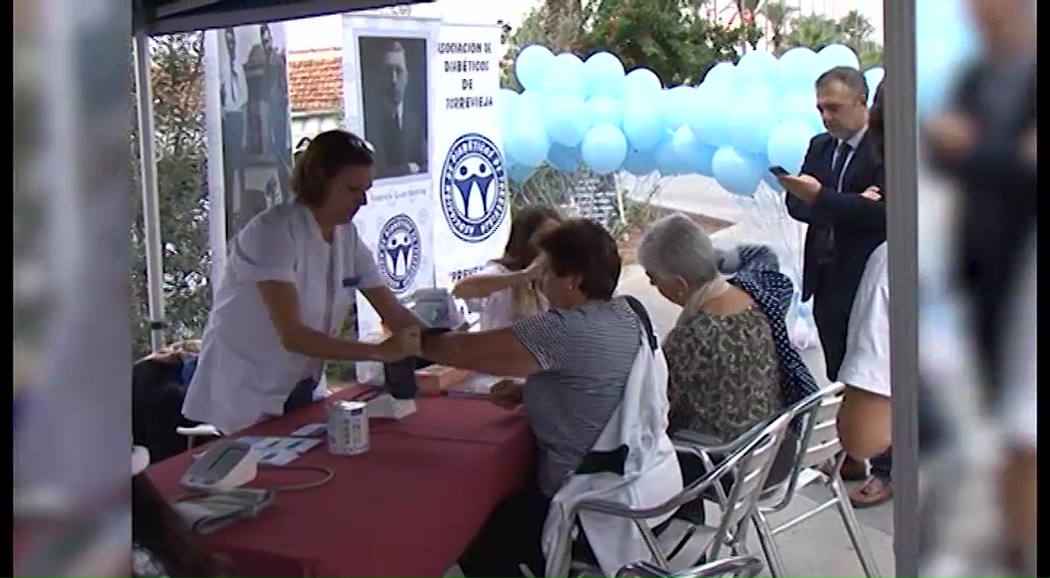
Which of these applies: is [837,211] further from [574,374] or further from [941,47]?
[941,47]

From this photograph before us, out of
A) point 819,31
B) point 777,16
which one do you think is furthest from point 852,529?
point 777,16

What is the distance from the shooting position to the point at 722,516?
7.86ft

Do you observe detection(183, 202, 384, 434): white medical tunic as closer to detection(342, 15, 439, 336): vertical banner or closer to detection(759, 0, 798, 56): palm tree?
detection(342, 15, 439, 336): vertical banner

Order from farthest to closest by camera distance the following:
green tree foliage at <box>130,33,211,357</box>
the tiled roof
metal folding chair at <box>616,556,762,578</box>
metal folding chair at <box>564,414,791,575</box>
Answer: the tiled roof → green tree foliage at <box>130,33,211,357</box> → metal folding chair at <box>564,414,791,575</box> → metal folding chair at <box>616,556,762,578</box>

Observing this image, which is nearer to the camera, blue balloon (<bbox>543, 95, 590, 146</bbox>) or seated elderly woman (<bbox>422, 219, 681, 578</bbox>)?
seated elderly woman (<bbox>422, 219, 681, 578</bbox>)

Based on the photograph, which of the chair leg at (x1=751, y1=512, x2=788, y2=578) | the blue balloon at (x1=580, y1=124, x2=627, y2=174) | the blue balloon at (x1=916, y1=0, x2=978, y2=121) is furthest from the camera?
the blue balloon at (x1=580, y1=124, x2=627, y2=174)

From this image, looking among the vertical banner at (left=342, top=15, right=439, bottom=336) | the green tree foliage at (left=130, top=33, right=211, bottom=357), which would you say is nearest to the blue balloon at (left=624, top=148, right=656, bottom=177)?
the vertical banner at (left=342, top=15, right=439, bottom=336)

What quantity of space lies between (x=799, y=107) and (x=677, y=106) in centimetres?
55

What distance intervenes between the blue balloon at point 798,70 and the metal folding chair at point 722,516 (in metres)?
2.38

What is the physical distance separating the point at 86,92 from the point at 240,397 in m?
1.81

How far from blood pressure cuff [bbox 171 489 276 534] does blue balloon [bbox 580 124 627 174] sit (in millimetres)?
3296

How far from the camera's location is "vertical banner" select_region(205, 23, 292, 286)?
12.1 ft

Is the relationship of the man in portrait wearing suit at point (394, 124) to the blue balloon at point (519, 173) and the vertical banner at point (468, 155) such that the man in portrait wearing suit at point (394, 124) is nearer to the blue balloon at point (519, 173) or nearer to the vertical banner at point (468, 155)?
the vertical banner at point (468, 155)

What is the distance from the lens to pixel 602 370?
225 cm
